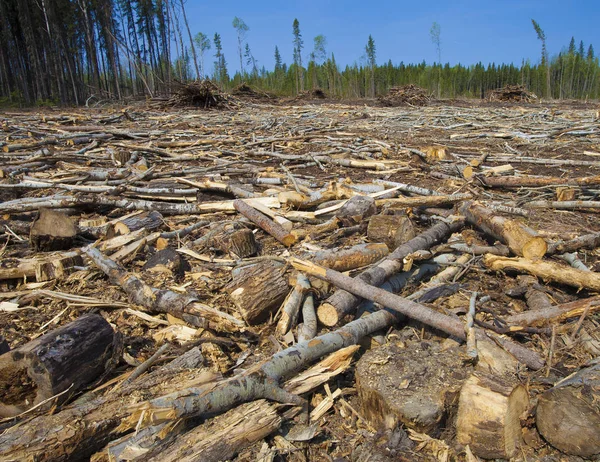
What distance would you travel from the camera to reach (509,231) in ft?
13.6

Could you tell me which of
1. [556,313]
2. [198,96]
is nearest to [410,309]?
[556,313]

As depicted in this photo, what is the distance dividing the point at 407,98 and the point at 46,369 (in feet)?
86.9

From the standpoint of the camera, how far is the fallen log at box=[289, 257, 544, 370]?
9.09 ft

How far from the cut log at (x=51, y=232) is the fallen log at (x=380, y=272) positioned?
3401 mm

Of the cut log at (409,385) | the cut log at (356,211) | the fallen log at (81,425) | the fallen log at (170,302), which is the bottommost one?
the cut log at (409,385)

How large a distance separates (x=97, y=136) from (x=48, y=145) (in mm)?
1186

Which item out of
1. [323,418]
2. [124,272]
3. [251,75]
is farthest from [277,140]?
[251,75]

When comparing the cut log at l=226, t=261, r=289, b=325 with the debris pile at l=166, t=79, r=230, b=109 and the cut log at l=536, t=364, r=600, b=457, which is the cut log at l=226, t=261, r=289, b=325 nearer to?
the cut log at l=536, t=364, r=600, b=457

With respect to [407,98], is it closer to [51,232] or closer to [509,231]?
[509,231]

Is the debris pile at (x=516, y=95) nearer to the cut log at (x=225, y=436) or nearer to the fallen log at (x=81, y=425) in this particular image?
the cut log at (x=225, y=436)

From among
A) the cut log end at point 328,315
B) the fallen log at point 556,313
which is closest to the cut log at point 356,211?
the cut log end at point 328,315

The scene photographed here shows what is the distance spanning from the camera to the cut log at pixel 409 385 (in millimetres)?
2291

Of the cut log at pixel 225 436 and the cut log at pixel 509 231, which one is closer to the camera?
the cut log at pixel 225 436

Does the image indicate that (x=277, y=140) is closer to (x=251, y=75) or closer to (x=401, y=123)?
(x=401, y=123)
